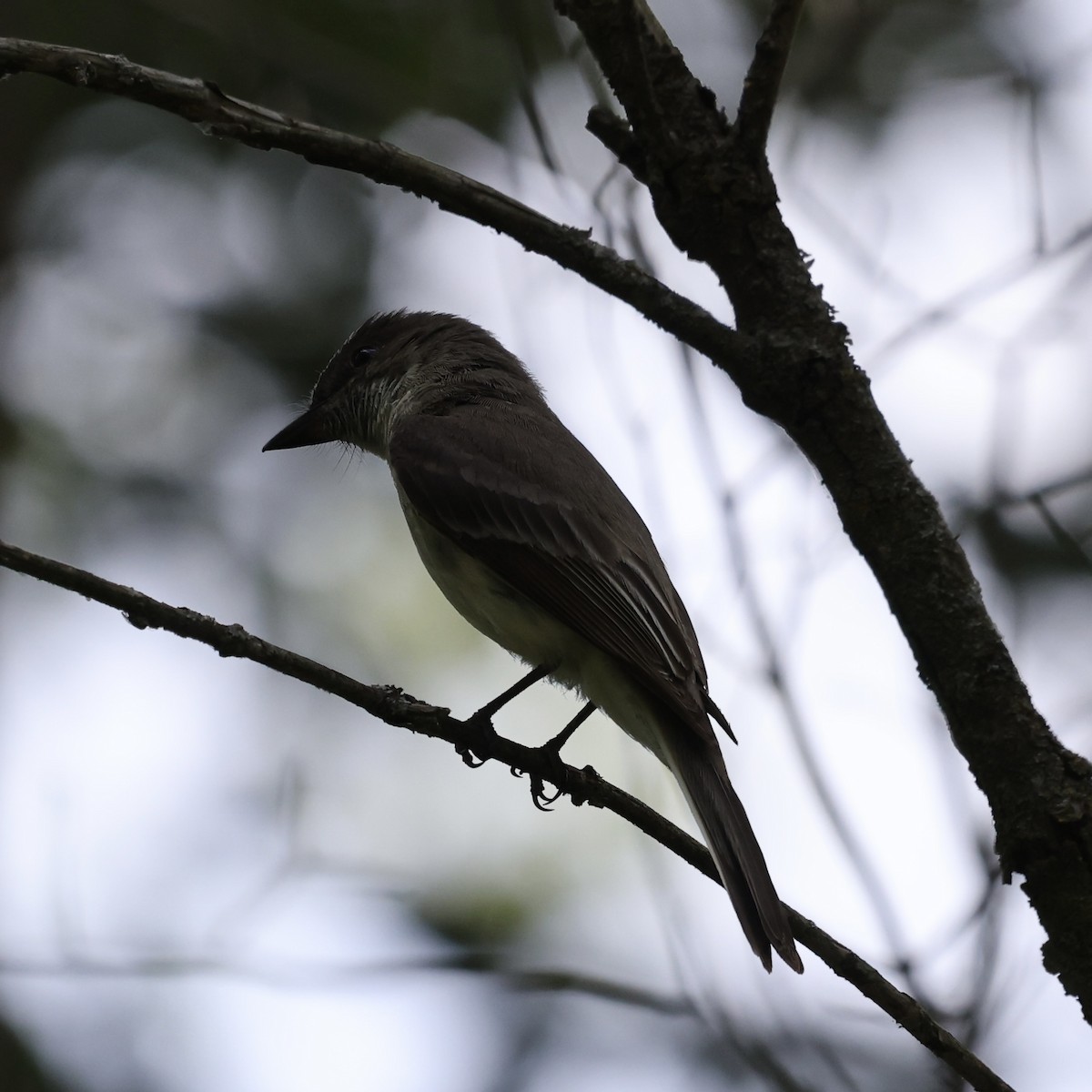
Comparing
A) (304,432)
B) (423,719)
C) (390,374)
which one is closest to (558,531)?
(423,719)

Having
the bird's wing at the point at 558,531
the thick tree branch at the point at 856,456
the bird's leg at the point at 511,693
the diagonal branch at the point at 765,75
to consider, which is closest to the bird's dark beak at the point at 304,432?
the bird's wing at the point at 558,531

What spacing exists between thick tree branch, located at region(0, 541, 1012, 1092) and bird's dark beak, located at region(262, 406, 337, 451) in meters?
2.73

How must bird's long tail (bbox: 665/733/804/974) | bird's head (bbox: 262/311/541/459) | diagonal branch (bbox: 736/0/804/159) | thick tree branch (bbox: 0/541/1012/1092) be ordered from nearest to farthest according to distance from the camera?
thick tree branch (bbox: 0/541/1012/1092)
diagonal branch (bbox: 736/0/804/159)
bird's long tail (bbox: 665/733/804/974)
bird's head (bbox: 262/311/541/459)

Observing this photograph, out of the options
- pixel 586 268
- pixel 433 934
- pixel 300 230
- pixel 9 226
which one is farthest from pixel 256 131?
pixel 9 226

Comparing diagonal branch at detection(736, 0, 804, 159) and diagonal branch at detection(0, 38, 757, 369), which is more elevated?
diagonal branch at detection(736, 0, 804, 159)

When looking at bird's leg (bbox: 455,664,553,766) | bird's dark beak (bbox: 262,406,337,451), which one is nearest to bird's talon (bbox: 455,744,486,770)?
bird's leg (bbox: 455,664,553,766)

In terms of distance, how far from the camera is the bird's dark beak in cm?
608

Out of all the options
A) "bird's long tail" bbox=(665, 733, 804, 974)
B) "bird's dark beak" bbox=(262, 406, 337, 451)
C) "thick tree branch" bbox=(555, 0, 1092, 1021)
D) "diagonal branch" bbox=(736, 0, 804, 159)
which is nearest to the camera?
"thick tree branch" bbox=(555, 0, 1092, 1021)

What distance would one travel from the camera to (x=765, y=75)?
3002 mm

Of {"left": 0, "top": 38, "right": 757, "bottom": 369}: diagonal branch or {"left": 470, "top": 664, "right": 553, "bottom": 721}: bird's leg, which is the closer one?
{"left": 0, "top": 38, "right": 757, "bottom": 369}: diagonal branch

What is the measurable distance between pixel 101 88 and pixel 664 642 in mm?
2278

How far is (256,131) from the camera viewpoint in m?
2.89

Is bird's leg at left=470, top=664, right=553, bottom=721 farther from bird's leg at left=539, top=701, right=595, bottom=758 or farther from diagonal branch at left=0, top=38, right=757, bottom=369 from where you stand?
diagonal branch at left=0, top=38, right=757, bottom=369

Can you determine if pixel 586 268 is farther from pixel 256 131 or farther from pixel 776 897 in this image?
pixel 776 897
